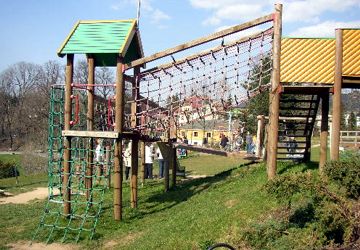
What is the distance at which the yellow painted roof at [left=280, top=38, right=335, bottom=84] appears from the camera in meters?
10.1

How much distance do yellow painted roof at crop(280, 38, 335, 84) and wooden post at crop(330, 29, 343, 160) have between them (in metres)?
0.18

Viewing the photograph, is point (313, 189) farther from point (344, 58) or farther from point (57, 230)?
point (57, 230)

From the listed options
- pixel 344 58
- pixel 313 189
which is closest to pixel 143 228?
pixel 313 189

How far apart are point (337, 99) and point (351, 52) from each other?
3.72 feet

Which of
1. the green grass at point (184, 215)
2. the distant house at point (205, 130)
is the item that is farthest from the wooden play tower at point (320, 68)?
the distant house at point (205, 130)

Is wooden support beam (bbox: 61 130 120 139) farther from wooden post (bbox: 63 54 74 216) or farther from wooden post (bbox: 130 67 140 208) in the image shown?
wooden post (bbox: 130 67 140 208)

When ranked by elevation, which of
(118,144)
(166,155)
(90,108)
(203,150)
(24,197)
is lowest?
(24,197)

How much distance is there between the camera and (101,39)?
11938mm

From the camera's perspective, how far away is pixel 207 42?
449 inches

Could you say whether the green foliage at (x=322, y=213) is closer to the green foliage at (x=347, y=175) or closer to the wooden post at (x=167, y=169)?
the green foliage at (x=347, y=175)

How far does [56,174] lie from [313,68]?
745cm

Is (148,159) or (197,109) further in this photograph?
(148,159)

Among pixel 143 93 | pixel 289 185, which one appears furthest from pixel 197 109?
pixel 289 185

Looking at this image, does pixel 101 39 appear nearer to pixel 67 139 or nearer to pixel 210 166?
pixel 67 139
